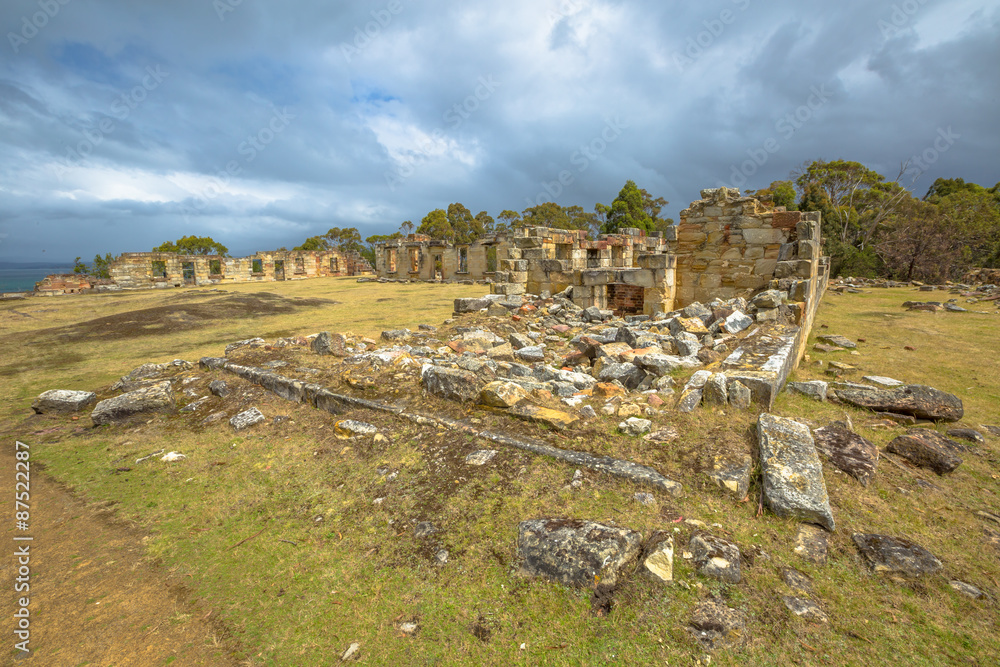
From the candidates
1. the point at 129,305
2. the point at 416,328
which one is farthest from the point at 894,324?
the point at 129,305

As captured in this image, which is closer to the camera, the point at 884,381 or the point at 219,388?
the point at 884,381

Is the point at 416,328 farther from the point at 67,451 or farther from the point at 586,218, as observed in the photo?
the point at 586,218

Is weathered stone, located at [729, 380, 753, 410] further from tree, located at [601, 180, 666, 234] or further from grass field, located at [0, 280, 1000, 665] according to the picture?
tree, located at [601, 180, 666, 234]

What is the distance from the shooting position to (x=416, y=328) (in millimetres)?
9633

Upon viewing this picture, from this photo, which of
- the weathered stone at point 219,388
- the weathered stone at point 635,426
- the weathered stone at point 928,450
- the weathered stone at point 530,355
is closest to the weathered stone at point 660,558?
the weathered stone at point 635,426

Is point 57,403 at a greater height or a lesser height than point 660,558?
lesser

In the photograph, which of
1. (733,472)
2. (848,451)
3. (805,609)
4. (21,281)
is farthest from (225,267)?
(21,281)

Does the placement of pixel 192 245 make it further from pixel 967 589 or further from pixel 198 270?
pixel 967 589

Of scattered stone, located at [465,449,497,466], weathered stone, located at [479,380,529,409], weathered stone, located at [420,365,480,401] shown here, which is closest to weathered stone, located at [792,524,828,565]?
scattered stone, located at [465,449,497,466]

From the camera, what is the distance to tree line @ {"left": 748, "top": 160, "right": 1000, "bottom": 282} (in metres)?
19.7

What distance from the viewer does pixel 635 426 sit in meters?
3.44

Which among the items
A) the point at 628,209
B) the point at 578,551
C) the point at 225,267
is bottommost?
the point at 578,551

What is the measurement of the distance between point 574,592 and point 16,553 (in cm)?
362

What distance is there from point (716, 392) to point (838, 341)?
17.3ft
